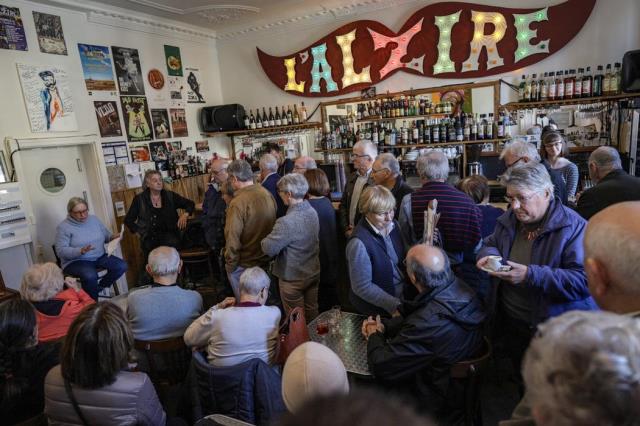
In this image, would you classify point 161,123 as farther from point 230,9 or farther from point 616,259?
point 616,259

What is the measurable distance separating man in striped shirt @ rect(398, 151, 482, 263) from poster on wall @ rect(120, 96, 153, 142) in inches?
188

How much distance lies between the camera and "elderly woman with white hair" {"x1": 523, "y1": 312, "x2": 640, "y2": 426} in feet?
2.29

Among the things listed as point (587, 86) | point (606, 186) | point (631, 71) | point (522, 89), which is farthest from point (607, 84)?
point (606, 186)

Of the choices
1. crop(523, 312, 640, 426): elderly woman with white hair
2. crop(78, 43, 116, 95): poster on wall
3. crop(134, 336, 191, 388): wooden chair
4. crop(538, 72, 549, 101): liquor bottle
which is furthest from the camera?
crop(78, 43, 116, 95): poster on wall

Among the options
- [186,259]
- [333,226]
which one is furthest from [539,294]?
[186,259]

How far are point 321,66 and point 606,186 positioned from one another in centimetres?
499

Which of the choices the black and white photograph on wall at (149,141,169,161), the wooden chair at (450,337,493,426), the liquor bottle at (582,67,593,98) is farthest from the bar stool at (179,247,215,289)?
the liquor bottle at (582,67,593,98)

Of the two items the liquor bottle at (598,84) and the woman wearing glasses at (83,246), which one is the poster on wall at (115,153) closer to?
the woman wearing glasses at (83,246)

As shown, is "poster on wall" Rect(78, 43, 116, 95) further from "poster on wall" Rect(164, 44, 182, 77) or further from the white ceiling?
"poster on wall" Rect(164, 44, 182, 77)

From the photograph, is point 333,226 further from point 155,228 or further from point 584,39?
point 584,39

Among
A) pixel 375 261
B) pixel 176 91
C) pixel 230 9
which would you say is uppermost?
pixel 230 9

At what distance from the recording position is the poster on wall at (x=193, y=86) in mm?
7129

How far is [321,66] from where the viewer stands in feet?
22.5

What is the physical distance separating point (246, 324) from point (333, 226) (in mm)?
1570
